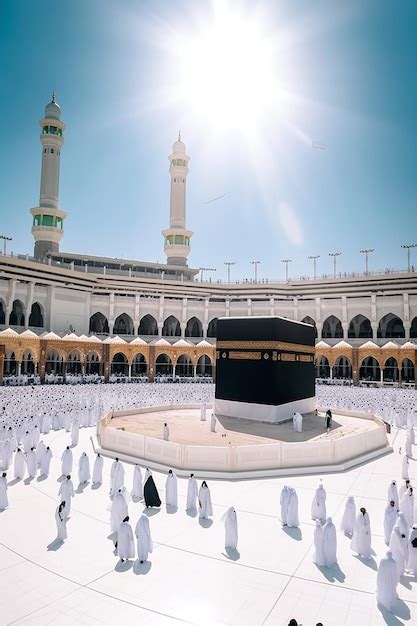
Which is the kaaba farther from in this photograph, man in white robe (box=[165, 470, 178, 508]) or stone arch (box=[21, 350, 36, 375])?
stone arch (box=[21, 350, 36, 375])

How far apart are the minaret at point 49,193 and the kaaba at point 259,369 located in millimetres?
27896

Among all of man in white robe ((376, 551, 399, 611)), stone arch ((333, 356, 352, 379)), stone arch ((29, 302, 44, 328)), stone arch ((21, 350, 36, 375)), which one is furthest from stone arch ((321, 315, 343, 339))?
man in white robe ((376, 551, 399, 611))

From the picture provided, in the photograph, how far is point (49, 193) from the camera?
37.9 meters

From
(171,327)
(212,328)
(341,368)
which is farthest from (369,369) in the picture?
(171,327)

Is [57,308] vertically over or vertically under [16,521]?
over

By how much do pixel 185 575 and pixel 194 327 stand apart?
127 ft

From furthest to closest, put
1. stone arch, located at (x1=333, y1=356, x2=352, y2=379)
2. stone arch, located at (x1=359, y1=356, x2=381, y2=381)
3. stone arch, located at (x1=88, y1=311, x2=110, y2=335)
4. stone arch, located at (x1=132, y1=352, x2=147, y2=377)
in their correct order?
stone arch, located at (x1=88, y1=311, x2=110, y2=335)
stone arch, located at (x1=132, y1=352, x2=147, y2=377)
stone arch, located at (x1=333, y1=356, x2=352, y2=379)
stone arch, located at (x1=359, y1=356, x2=381, y2=381)

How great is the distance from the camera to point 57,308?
111ft

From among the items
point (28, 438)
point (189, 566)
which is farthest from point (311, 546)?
point (28, 438)

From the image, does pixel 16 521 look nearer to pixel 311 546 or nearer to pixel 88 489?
pixel 88 489

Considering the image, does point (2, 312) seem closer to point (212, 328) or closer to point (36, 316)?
point (36, 316)

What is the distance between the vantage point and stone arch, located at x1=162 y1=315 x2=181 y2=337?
1688 inches

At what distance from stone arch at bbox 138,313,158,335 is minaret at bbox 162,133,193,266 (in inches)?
278

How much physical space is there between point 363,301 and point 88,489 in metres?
32.7
